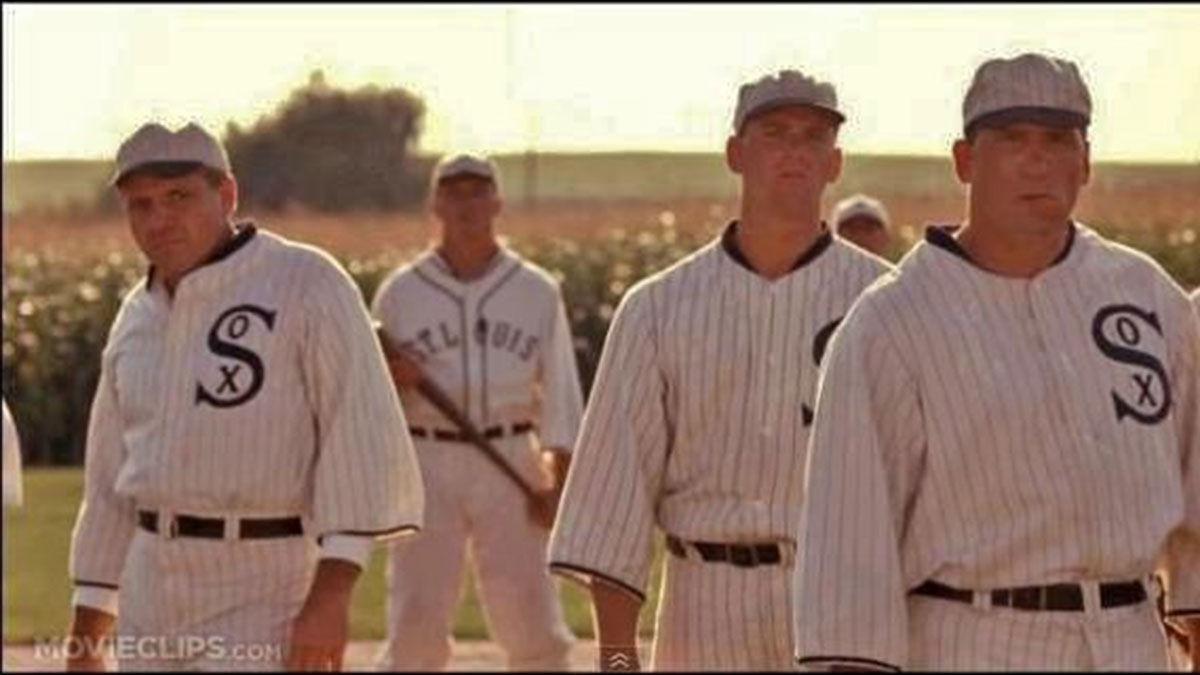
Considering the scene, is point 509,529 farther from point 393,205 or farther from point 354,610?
point 393,205

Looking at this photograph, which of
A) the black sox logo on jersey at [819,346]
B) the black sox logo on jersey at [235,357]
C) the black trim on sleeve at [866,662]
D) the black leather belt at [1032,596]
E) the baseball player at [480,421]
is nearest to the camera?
the black trim on sleeve at [866,662]

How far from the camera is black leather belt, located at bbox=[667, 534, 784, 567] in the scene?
11.5 m

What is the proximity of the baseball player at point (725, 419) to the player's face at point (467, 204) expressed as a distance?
686 cm

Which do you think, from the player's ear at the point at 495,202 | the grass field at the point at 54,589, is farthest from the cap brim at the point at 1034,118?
the player's ear at the point at 495,202

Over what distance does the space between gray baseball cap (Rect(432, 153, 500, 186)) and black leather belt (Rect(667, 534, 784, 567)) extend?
23.7 ft

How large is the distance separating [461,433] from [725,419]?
7084mm

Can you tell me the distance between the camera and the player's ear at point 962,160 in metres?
9.59

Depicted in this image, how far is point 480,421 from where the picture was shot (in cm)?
1869

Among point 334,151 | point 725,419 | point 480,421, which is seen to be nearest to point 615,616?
point 725,419

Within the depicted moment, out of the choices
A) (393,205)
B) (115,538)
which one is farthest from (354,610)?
(393,205)

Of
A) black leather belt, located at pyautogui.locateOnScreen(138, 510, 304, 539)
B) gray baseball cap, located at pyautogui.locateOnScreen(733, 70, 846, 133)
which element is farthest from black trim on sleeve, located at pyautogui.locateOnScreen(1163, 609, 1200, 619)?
black leather belt, located at pyautogui.locateOnScreen(138, 510, 304, 539)

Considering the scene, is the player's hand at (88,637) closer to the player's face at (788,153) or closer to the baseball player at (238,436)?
the baseball player at (238,436)

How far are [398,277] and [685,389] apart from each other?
7561mm

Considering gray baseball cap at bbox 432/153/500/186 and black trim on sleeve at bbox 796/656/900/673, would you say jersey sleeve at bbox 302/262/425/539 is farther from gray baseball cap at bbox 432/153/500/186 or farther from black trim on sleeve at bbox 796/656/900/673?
gray baseball cap at bbox 432/153/500/186
